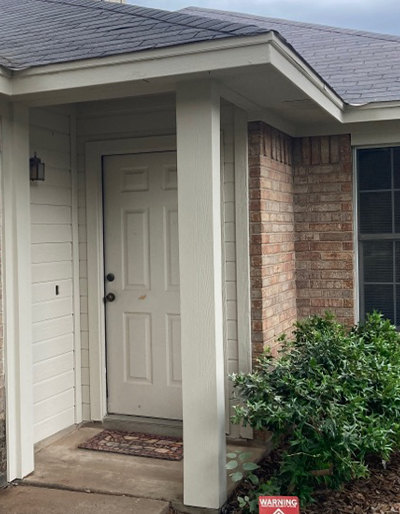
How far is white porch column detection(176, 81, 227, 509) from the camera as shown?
12.9ft

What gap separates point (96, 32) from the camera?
4.31 meters

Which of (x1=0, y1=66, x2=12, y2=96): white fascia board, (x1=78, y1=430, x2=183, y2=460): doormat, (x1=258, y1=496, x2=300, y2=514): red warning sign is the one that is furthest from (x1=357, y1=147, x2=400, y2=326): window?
(x1=0, y1=66, x2=12, y2=96): white fascia board

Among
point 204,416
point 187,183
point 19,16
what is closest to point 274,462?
point 204,416

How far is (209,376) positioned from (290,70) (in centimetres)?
185

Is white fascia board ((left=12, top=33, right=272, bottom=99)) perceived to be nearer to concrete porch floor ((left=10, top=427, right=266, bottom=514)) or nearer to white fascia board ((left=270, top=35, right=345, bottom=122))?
white fascia board ((left=270, top=35, right=345, bottom=122))

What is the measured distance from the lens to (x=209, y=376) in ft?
13.0

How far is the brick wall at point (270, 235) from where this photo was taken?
197 inches

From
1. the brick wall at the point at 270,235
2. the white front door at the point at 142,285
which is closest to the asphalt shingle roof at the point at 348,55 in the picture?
the brick wall at the point at 270,235

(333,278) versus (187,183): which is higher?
(187,183)

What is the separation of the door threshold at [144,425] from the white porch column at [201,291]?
1234mm

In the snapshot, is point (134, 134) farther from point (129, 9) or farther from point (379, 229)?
point (379, 229)

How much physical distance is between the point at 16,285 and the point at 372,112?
3.03 metres

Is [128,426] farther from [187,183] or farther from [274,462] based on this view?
[187,183]

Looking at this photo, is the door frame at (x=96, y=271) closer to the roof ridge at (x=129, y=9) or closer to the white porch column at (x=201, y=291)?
→ the roof ridge at (x=129, y=9)
